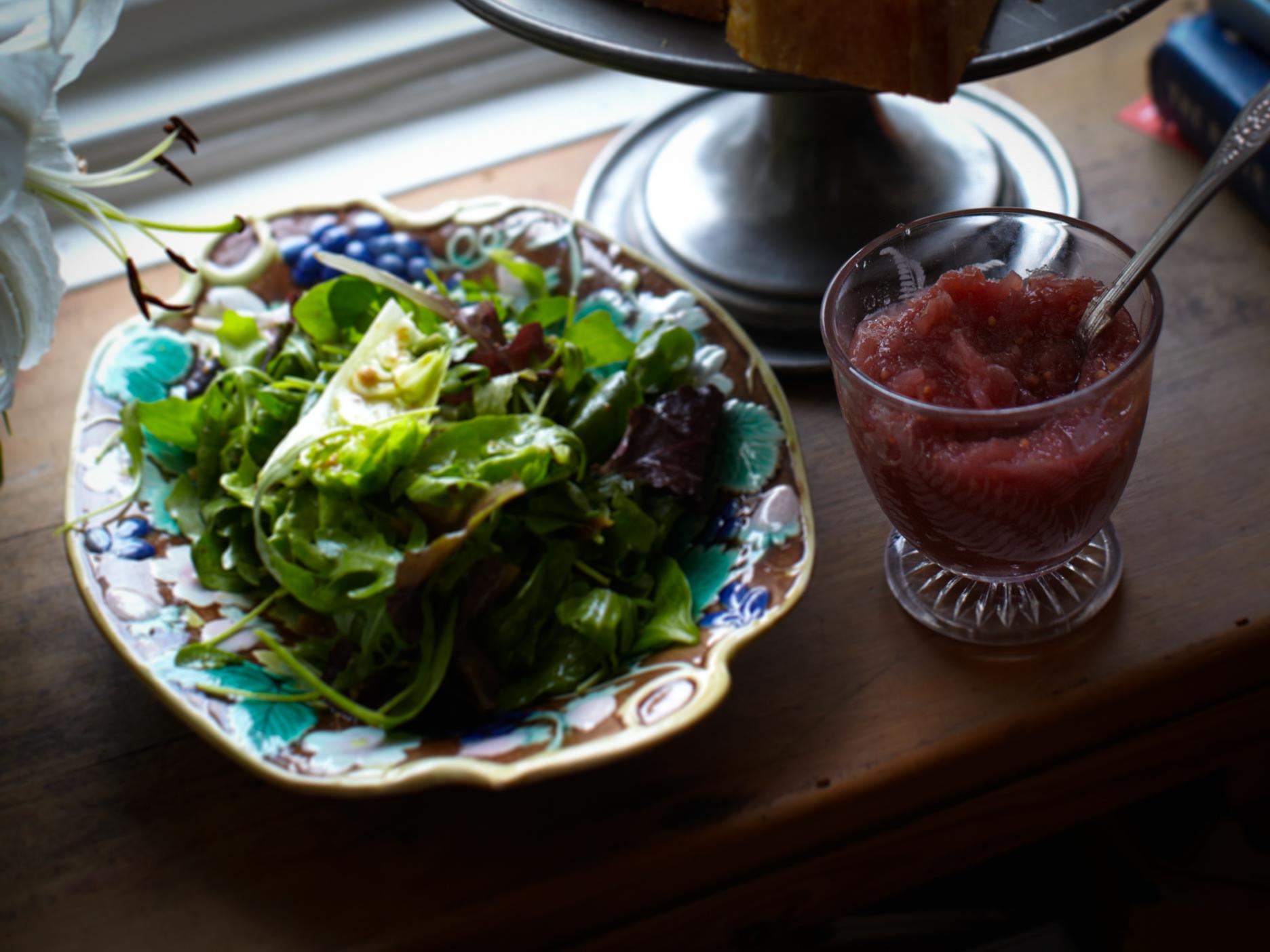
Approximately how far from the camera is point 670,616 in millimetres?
690

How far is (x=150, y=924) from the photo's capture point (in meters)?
0.67

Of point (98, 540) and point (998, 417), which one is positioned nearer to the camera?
point (998, 417)

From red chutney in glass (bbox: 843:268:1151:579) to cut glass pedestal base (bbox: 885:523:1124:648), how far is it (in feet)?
0.17

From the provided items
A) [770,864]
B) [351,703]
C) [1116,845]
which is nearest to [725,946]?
[770,864]

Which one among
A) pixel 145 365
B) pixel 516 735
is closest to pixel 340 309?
pixel 145 365

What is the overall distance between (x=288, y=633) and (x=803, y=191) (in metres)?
0.53

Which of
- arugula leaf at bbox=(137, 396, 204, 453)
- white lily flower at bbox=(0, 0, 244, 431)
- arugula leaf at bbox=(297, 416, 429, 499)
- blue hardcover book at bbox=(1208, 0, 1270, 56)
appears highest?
blue hardcover book at bbox=(1208, 0, 1270, 56)

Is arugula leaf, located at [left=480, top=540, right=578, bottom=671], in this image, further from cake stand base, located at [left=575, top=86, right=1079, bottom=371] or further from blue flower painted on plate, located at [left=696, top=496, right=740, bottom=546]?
cake stand base, located at [left=575, top=86, right=1079, bottom=371]

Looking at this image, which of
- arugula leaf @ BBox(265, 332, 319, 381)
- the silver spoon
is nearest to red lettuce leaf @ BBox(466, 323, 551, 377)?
arugula leaf @ BBox(265, 332, 319, 381)

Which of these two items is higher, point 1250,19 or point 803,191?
point 1250,19

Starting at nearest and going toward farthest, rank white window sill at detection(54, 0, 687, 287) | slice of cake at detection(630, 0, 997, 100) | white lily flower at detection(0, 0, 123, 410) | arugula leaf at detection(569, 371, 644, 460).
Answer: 1. white lily flower at detection(0, 0, 123, 410)
2. slice of cake at detection(630, 0, 997, 100)
3. arugula leaf at detection(569, 371, 644, 460)
4. white window sill at detection(54, 0, 687, 287)

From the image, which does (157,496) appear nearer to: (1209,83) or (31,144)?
(31,144)

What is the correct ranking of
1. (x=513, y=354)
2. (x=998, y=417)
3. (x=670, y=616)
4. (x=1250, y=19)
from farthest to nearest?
1. (x=1250, y=19)
2. (x=513, y=354)
3. (x=670, y=616)
4. (x=998, y=417)

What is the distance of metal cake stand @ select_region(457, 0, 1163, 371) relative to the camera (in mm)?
913
